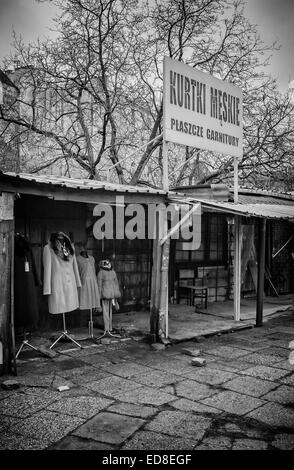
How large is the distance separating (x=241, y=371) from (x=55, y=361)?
305cm

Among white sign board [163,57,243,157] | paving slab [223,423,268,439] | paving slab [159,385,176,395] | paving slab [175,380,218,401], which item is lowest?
paving slab [223,423,268,439]

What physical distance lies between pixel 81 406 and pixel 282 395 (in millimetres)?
2683

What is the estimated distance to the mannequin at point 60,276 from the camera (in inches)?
285

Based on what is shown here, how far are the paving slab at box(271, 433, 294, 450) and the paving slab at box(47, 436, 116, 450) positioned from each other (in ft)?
5.39

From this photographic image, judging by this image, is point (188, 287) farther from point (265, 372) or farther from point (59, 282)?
point (265, 372)

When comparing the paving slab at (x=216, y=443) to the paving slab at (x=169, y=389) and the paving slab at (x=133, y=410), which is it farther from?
the paving slab at (x=169, y=389)

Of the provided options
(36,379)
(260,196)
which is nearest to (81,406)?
(36,379)

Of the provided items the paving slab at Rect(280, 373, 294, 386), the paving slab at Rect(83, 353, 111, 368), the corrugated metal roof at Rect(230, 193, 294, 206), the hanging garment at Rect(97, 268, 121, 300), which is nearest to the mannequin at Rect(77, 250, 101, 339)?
the hanging garment at Rect(97, 268, 121, 300)

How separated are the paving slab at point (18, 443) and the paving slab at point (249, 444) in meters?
1.91

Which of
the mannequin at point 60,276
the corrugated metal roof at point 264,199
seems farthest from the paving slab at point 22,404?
the corrugated metal roof at point 264,199

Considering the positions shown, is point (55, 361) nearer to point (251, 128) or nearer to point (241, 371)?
point (241, 371)

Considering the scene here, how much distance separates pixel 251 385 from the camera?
5754mm

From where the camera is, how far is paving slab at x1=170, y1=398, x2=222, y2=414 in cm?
482

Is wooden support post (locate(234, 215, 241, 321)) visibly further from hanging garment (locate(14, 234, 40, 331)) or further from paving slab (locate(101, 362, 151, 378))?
hanging garment (locate(14, 234, 40, 331))
